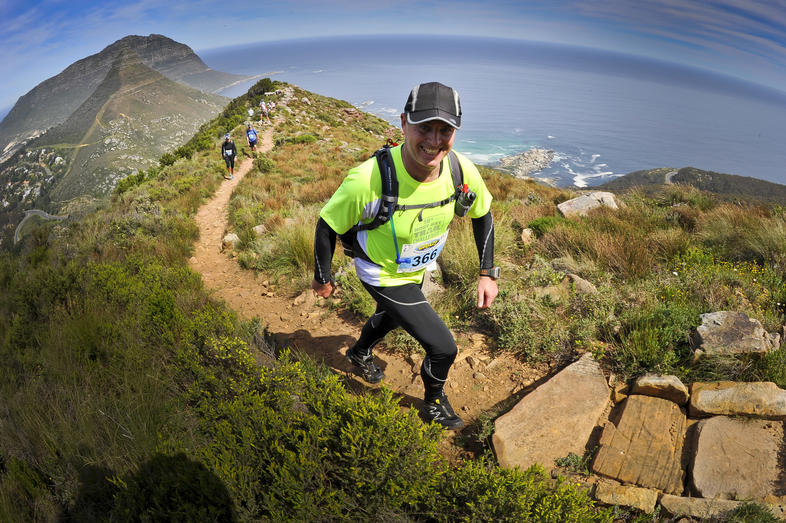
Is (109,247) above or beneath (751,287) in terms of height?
above

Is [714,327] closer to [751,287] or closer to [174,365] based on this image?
[751,287]

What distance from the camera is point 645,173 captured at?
203ft

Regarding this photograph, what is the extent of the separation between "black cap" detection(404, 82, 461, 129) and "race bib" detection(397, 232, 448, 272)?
780mm

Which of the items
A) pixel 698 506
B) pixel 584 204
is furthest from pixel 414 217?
pixel 584 204

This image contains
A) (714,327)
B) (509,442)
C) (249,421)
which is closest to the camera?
(249,421)

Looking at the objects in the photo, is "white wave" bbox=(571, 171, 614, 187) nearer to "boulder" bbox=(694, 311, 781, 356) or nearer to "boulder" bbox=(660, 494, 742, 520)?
"boulder" bbox=(694, 311, 781, 356)

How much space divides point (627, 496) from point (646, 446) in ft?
1.38

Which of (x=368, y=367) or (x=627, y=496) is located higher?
(x=368, y=367)

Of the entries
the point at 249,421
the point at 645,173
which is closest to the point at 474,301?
the point at 249,421

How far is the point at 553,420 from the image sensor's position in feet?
8.39

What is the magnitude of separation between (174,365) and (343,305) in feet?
7.59

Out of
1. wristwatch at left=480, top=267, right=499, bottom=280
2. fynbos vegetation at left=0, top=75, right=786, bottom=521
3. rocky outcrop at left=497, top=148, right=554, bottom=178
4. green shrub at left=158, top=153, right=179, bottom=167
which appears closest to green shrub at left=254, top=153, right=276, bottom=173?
fynbos vegetation at left=0, top=75, right=786, bottom=521

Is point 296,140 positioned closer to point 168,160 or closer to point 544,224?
point 168,160

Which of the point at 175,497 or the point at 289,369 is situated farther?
the point at 289,369
